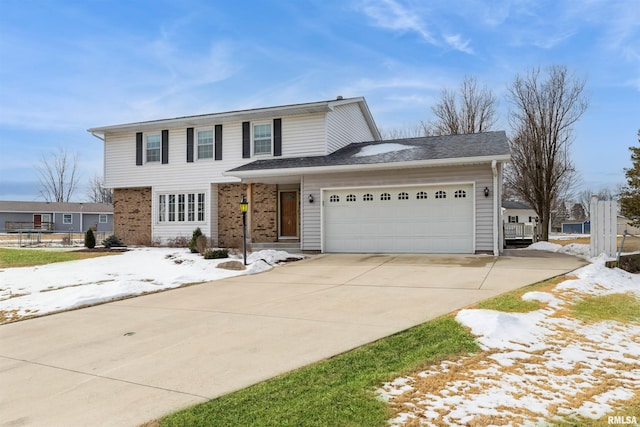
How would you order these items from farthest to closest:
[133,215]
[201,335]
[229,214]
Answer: [133,215], [229,214], [201,335]

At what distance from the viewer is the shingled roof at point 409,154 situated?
41.2 ft

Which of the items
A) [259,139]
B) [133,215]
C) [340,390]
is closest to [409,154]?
[259,139]

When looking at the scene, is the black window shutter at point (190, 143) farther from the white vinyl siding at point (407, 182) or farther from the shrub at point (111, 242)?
the white vinyl siding at point (407, 182)

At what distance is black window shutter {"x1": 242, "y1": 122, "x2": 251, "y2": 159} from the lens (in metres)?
17.6

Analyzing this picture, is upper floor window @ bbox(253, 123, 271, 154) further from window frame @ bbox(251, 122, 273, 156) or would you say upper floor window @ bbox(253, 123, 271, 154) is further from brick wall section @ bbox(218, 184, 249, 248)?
brick wall section @ bbox(218, 184, 249, 248)

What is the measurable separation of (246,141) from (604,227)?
42.0 feet

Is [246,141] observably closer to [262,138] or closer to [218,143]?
[262,138]

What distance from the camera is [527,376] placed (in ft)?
12.3

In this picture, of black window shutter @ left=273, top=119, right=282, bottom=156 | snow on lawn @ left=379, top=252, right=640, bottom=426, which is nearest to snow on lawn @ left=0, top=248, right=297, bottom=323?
black window shutter @ left=273, top=119, right=282, bottom=156

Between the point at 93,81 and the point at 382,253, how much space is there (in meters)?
11.2

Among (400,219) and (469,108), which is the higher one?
(469,108)

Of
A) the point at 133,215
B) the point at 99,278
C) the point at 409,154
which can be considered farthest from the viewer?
the point at 133,215

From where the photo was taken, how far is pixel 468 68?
1069 inches

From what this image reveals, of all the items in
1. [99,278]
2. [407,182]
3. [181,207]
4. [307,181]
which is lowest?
[99,278]
